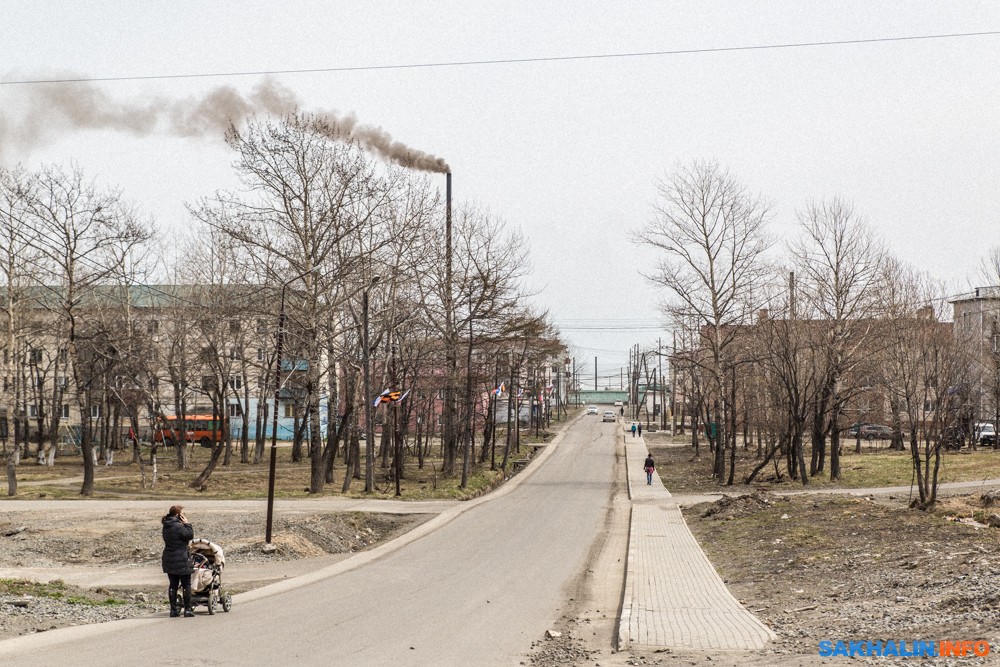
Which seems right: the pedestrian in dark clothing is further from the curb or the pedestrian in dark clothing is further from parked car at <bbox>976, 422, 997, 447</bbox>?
parked car at <bbox>976, 422, 997, 447</bbox>

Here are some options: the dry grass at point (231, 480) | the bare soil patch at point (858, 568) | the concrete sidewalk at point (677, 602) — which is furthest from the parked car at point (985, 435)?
the concrete sidewalk at point (677, 602)

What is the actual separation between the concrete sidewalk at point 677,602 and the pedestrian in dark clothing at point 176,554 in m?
6.28

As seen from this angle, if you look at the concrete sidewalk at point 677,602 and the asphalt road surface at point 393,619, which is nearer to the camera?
the asphalt road surface at point 393,619

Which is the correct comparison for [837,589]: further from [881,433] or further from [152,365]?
[881,433]

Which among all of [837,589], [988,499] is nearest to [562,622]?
[837,589]

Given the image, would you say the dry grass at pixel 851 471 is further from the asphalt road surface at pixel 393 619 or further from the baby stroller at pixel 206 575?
the baby stroller at pixel 206 575

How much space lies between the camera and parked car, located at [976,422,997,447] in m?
68.9

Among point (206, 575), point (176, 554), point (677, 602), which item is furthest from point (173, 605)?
point (677, 602)

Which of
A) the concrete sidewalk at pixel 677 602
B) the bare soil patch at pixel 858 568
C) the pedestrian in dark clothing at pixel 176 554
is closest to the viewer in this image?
the bare soil patch at pixel 858 568

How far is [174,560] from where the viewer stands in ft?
44.9

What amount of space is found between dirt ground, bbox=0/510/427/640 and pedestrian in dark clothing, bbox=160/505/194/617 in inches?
42.7

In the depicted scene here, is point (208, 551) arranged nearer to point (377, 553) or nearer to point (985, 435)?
point (377, 553)

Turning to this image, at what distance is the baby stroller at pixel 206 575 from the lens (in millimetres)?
14164

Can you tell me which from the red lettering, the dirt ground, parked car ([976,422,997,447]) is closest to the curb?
the dirt ground
